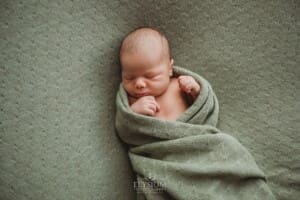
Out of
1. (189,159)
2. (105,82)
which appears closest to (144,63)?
(105,82)

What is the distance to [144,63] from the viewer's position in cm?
105

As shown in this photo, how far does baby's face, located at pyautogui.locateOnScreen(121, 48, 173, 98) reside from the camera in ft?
3.45

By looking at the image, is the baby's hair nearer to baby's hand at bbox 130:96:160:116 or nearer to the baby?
the baby

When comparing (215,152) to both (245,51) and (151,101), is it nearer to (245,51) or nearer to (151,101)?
(151,101)

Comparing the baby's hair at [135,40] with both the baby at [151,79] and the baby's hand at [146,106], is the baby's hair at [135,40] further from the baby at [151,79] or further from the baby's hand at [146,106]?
the baby's hand at [146,106]

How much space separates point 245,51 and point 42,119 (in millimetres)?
648

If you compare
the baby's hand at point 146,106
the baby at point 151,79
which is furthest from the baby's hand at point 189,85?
the baby's hand at point 146,106

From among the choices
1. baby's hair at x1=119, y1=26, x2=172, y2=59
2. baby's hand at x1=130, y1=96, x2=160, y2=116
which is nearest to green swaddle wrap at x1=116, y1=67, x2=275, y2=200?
baby's hand at x1=130, y1=96, x2=160, y2=116

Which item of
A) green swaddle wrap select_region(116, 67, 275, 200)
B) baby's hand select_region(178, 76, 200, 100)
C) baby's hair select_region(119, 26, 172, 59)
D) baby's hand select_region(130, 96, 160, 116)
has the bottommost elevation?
green swaddle wrap select_region(116, 67, 275, 200)

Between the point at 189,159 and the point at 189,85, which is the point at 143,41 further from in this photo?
the point at 189,159

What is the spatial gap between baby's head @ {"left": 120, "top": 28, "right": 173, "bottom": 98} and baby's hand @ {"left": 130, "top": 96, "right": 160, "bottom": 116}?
3 cm

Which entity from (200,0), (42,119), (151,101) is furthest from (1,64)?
(200,0)

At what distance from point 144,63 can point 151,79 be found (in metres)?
0.06

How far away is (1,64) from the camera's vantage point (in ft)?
3.03
